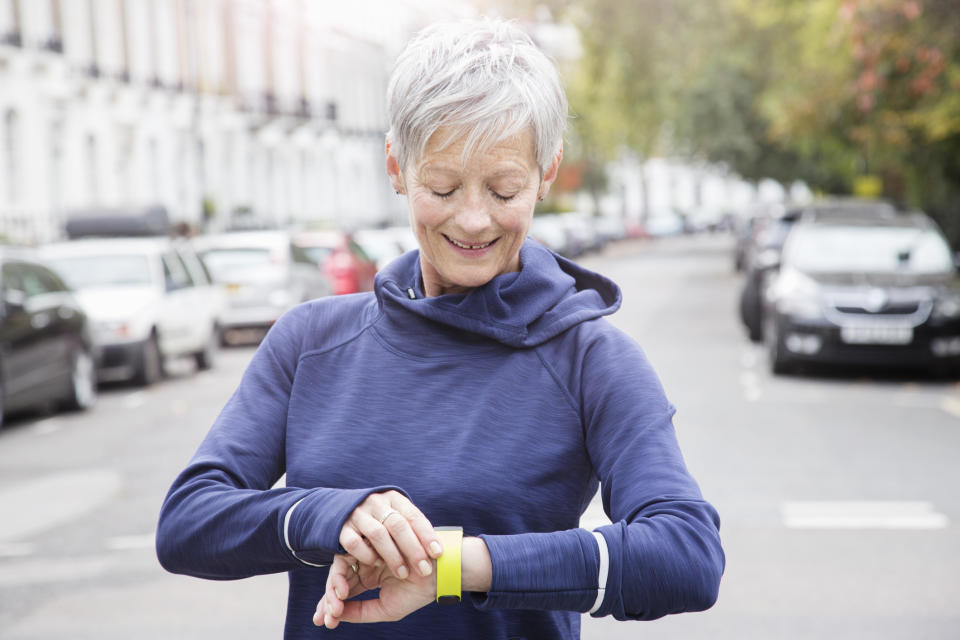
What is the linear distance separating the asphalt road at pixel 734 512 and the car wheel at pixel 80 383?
5.7 inches

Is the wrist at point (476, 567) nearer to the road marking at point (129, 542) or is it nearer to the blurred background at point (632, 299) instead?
the blurred background at point (632, 299)

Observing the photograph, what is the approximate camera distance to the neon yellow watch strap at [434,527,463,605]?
1.80 metres

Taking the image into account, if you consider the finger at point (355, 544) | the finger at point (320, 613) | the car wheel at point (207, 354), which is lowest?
the car wheel at point (207, 354)

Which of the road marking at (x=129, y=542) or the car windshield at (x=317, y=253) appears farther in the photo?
the car windshield at (x=317, y=253)

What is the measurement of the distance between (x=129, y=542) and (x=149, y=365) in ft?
25.8

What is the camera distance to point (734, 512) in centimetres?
745

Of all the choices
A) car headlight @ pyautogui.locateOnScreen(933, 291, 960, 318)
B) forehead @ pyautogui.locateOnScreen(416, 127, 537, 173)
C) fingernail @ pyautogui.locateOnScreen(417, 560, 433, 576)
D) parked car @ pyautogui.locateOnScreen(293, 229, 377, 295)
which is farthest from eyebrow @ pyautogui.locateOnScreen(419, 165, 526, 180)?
parked car @ pyautogui.locateOnScreen(293, 229, 377, 295)

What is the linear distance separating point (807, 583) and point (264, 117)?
42.5 meters

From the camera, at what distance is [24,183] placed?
96.6 feet

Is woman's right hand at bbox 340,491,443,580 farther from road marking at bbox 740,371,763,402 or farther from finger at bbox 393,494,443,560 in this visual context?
road marking at bbox 740,371,763,402

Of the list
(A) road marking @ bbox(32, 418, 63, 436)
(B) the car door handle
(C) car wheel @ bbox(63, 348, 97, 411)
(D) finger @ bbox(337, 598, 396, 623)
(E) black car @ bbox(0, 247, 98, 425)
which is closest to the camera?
(D) finger @ bbox(337, 598, 396, 623)

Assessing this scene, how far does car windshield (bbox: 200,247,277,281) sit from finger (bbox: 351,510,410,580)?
1702 cm

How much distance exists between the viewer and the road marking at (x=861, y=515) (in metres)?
7.15

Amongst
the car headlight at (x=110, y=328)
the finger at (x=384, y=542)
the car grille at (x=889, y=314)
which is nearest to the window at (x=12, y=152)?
the car headlight at (x=110, y=328)
